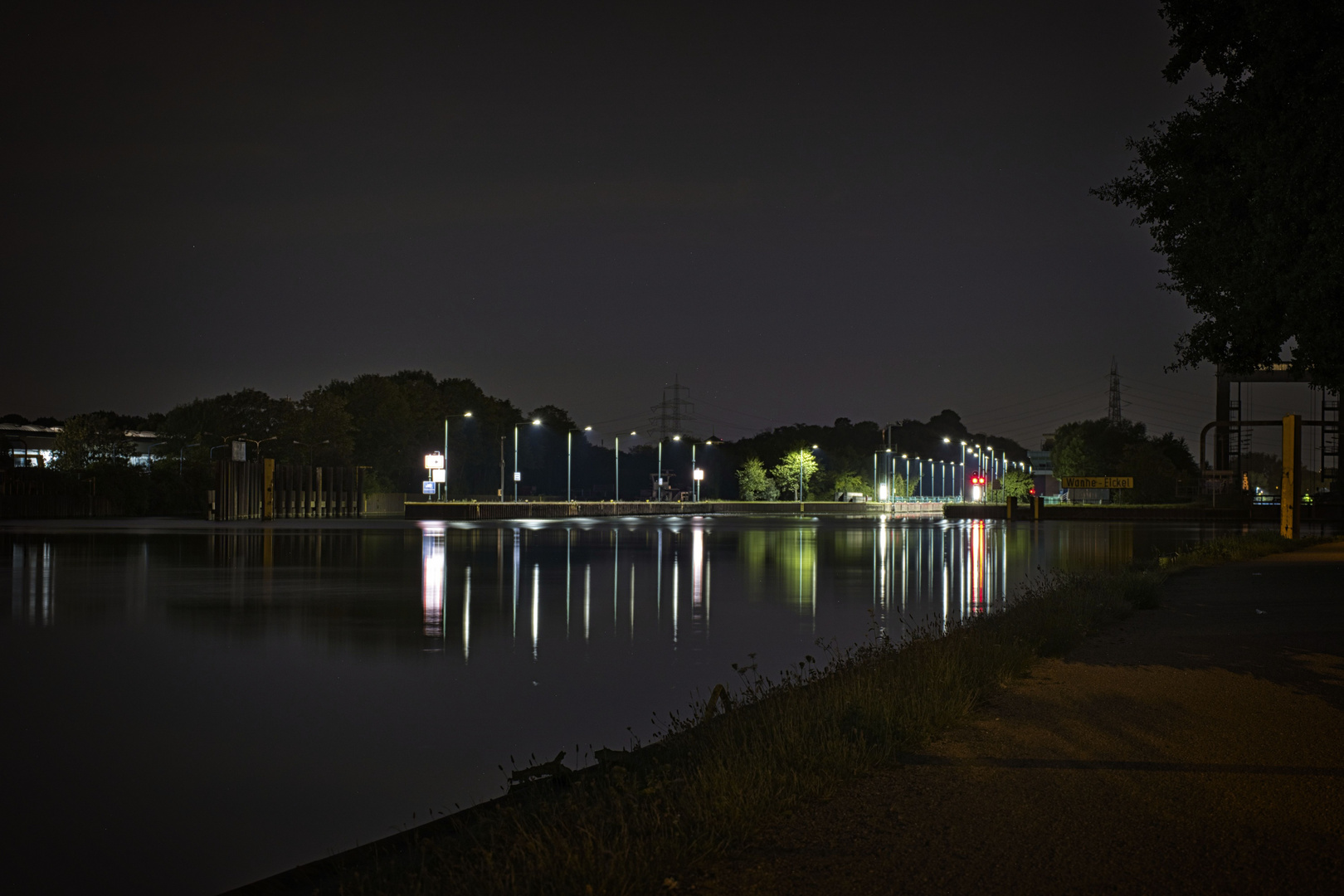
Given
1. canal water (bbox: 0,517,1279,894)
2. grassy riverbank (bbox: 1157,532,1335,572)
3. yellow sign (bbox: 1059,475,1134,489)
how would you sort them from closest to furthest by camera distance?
canal water (bbox: 0,517,1279,894) < grassy riverbank (bbox: 1157,532,1335,572) < yellow sign (bbox: 1059,475,1134,489)

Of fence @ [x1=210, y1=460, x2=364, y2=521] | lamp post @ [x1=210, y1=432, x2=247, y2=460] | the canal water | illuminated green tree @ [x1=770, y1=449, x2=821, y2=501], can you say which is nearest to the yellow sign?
illuminated green tree @ [x1=770, y1=449, x2=821, y2=501]

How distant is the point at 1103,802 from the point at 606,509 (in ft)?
254

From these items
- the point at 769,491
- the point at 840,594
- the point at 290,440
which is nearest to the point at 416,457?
the point at 290,440

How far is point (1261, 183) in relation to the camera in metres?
13.0

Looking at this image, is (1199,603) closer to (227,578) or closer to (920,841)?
(920,841)

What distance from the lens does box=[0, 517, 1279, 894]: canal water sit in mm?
7523

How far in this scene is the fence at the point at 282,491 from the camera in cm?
6209

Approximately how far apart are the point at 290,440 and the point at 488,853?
83845 millimetres

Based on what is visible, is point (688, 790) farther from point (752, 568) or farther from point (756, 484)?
point (756, 484)

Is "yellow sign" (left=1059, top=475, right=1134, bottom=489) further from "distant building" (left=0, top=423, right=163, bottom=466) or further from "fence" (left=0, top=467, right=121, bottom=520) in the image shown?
"distant building" (left=0, top=423, right=163, bottom=466)

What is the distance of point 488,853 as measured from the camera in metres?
5.37

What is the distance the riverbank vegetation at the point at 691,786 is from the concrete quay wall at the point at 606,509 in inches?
2508

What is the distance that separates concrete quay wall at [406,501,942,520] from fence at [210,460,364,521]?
4.57 metres

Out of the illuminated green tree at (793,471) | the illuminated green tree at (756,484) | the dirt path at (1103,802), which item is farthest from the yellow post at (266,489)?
the illuminated green tree at (793,471)
